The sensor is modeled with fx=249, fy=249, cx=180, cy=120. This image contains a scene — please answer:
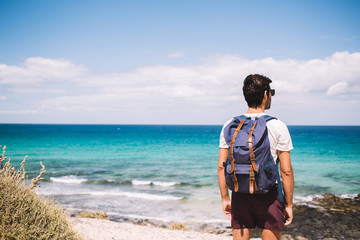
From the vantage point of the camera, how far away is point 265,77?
7.91 ft

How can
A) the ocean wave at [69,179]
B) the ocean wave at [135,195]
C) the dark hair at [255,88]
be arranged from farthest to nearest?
the ocean wave at [69,179] → the ocean wave at [135,195] → the dark hair at [255,88]

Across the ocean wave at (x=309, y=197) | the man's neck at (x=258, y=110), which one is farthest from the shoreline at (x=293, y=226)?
the man's neck at (x=258, y=110)

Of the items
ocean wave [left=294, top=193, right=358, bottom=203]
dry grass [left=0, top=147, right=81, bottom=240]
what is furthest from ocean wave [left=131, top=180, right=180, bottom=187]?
dry grass [left=0, top=147, right=81, bottom=240]

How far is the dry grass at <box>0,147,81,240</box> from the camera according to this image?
→ 3189mm

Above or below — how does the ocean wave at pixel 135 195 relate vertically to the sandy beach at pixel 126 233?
below

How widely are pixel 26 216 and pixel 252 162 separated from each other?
10.4 feet

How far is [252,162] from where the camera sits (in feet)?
7.09

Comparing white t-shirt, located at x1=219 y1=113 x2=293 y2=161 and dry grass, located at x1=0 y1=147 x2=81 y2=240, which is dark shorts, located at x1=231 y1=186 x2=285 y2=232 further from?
dry grass, located at x1=0 y1=147 x2=81 y2=240

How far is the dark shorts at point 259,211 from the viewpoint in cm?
224

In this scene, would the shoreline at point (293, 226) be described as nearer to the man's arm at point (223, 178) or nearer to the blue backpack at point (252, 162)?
the man's arm at point (223, 178)

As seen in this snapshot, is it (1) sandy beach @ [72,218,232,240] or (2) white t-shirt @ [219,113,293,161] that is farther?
(1) sandy beach @ [72,218,232,240]

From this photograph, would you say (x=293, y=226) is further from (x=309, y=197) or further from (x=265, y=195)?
(x=265, y=195)

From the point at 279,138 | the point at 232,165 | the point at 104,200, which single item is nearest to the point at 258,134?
the point at 279,138

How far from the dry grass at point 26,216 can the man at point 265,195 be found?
104 inches
